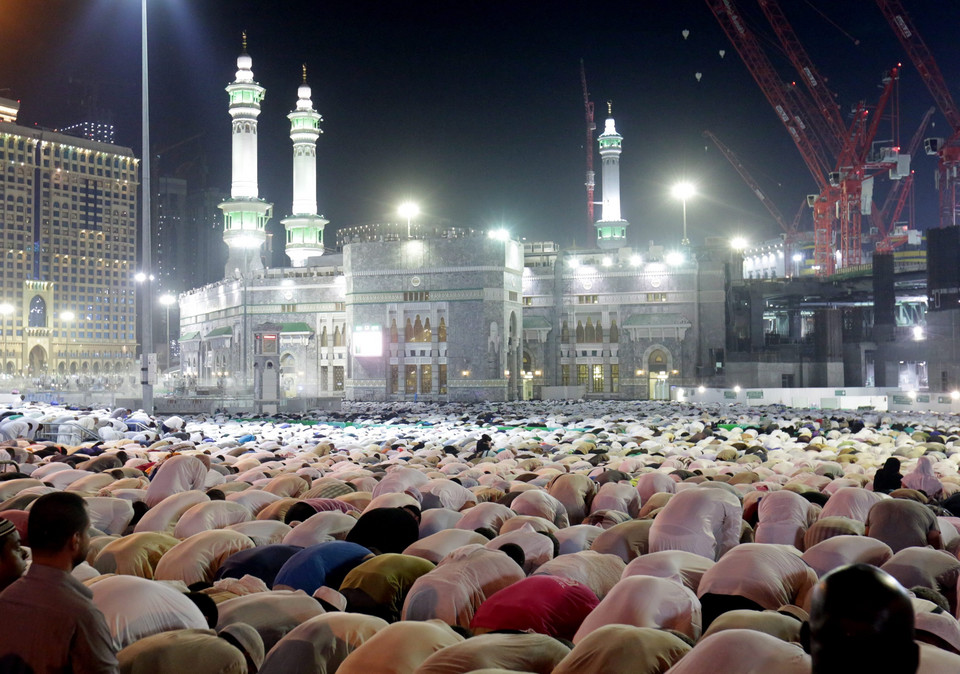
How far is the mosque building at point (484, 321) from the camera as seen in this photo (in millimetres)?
45531

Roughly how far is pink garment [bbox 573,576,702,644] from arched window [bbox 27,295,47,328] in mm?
98717

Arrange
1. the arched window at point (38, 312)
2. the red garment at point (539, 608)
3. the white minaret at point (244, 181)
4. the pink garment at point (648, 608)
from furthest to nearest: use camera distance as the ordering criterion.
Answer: the arched window at point (38, 312) < the white minaret at point (244, 181) < the red garment at point (539, 608) < the pink garment at point (648, 608)

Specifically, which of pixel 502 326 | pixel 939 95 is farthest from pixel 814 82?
pixel 502 326

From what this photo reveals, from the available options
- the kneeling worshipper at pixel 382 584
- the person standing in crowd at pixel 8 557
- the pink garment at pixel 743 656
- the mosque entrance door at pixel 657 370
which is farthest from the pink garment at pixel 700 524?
the mosque entrance door at pixel 657 370

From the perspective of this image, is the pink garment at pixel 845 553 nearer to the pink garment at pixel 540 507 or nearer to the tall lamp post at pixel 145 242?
the pink garment at pixel 540 507

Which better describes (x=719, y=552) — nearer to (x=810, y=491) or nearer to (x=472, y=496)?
(x=810, y=491)

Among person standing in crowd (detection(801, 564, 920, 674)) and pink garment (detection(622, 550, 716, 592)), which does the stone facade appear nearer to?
pink garment (detection(622, 550, 716, 592))

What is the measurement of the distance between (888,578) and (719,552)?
6.45 metres

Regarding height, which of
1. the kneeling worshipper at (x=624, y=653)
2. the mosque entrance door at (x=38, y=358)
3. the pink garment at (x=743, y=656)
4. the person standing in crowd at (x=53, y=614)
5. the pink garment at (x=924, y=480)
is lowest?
the pink garment at (x=924, y=480)

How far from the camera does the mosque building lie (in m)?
45.5

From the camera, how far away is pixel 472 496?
34.1 ft

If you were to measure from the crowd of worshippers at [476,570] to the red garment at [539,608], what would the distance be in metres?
0.01

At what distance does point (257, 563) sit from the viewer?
→ 22.3 feet

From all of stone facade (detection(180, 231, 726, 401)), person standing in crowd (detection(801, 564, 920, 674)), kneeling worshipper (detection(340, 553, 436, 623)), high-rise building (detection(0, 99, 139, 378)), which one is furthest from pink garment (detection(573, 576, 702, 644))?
high-rise building (detection(0, 99, 139, 378))
